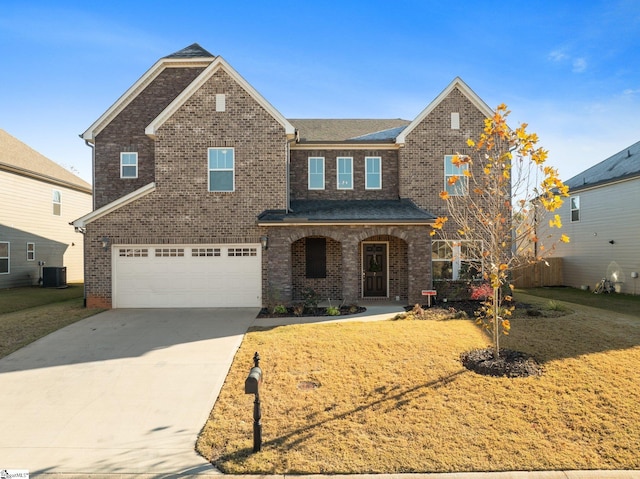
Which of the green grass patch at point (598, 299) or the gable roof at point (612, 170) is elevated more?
the gable roof at point (612, 170)

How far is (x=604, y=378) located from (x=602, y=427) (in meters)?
1.78

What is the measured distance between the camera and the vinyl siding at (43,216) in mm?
18797

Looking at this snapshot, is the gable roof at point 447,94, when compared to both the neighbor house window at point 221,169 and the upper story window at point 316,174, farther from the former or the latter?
the neighbor house window at point 221,169

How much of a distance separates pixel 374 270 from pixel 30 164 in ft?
67.0

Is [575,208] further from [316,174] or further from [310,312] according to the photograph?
[310,312]

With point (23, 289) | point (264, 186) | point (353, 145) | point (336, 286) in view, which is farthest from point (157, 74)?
point (23, 289)

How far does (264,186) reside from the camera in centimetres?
1323

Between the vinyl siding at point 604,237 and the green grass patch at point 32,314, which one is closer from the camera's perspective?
the green grass patch at point 32,314

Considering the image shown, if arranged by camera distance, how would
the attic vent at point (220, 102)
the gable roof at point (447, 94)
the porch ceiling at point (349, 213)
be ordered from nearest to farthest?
the porch ceiling at point (349, 213) → the attic vent at point (220, 102) → the gable roof at point (447, 94)

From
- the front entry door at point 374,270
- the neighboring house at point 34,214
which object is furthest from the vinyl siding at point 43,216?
the front entry door at point 374,270

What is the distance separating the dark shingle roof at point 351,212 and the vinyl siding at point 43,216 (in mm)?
15259

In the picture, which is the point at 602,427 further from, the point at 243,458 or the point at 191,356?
the point at 191,356

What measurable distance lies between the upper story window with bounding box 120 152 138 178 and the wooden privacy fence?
64.9 ft

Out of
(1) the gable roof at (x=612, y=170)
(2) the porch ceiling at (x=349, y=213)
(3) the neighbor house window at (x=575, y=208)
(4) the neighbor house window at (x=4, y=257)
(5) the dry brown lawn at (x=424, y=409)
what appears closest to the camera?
(5) the dry brown lawn at (x=424, y=409)
